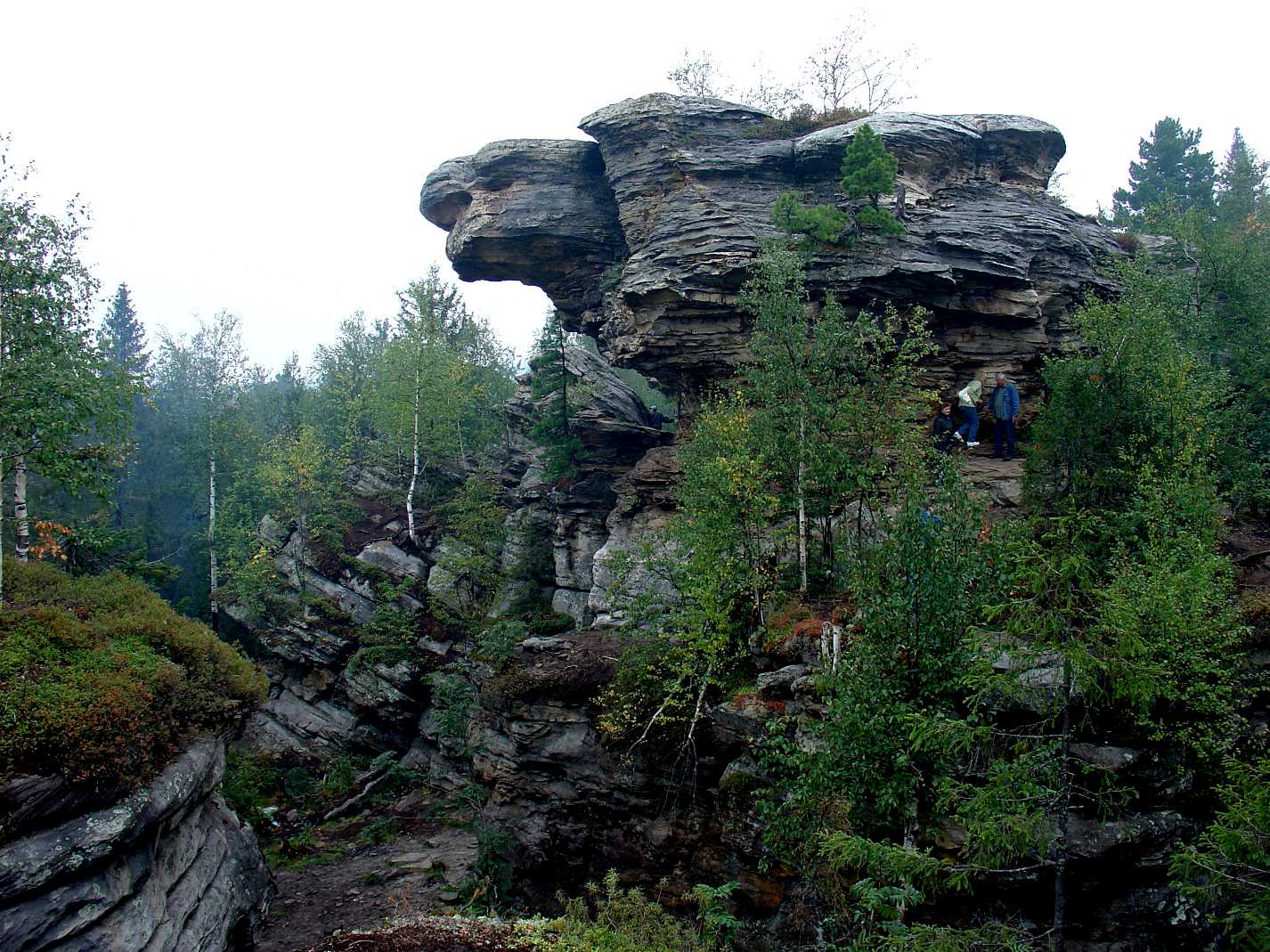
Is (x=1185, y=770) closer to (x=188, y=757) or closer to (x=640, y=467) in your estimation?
(x=188, y=757)

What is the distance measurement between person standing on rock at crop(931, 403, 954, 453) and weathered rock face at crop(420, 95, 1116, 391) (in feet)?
6.06

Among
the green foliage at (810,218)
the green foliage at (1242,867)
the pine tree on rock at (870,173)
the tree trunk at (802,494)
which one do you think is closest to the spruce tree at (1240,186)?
the pine tree on rock at (870,173)

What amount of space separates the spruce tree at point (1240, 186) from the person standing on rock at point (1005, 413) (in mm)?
16559

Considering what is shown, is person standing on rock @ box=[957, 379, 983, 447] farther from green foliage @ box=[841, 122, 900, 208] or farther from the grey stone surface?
the grey stone surface

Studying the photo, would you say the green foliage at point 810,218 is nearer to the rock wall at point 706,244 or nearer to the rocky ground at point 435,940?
the rock wall at point 706,244

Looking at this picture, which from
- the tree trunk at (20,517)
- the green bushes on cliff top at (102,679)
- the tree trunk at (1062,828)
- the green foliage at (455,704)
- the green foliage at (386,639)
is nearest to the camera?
the tree trunk at (1062,828)

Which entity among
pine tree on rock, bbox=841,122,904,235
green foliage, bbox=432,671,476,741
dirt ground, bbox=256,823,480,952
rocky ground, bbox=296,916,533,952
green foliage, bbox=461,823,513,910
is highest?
pine tree on rock, bbox=841,122,904,235

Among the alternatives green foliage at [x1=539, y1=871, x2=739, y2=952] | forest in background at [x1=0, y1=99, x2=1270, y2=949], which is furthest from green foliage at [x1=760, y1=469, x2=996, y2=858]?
green foliage at [x1=539, y1=871, x2=739, y2=952]

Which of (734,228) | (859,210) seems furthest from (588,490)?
(859,210)

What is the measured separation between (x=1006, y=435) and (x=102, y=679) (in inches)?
817

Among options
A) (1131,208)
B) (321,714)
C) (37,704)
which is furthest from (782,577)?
(1131,208)

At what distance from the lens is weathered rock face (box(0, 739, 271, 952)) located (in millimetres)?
9711

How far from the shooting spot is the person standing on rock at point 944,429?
18.5 m

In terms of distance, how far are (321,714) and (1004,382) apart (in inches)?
1057
